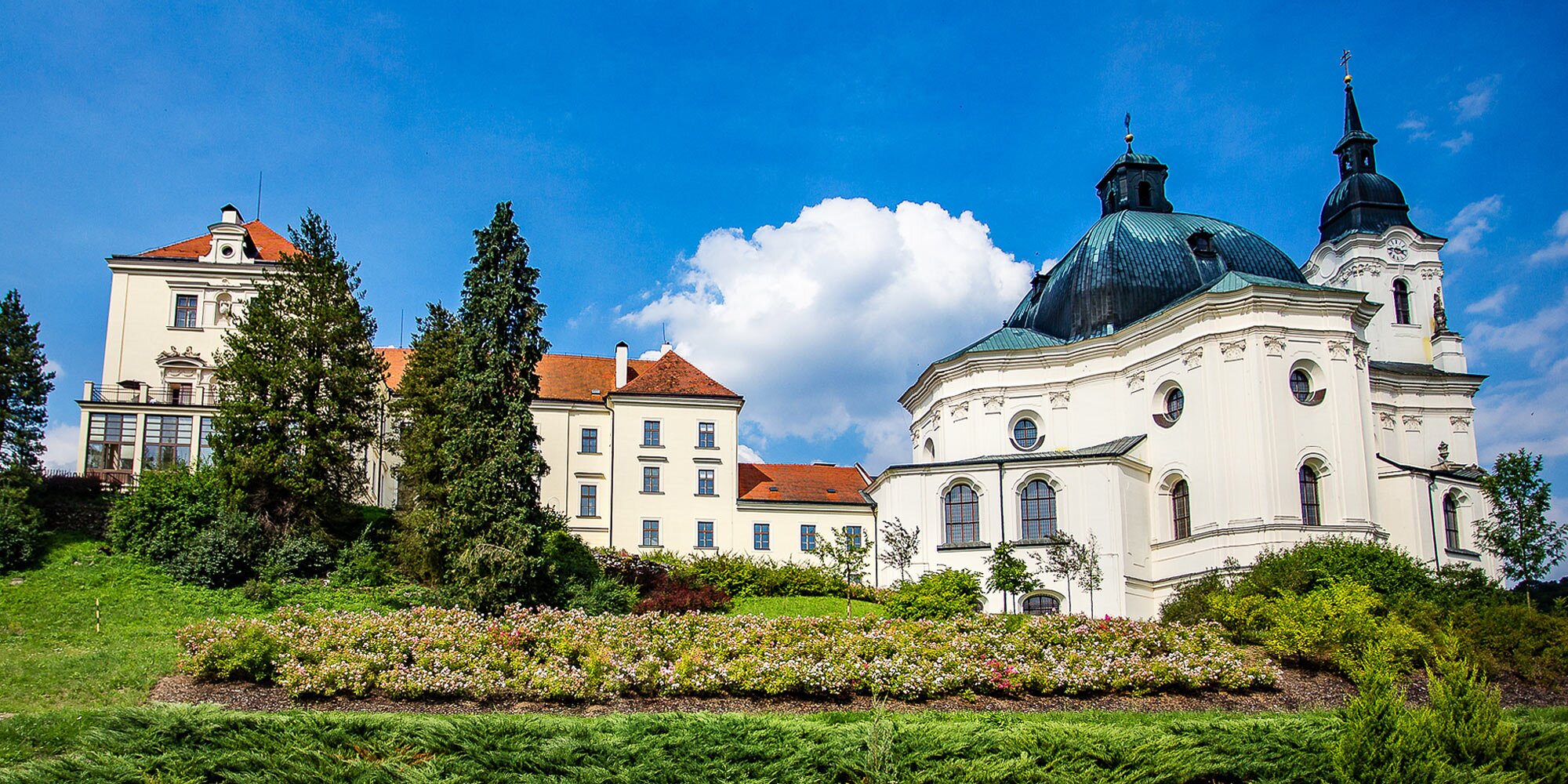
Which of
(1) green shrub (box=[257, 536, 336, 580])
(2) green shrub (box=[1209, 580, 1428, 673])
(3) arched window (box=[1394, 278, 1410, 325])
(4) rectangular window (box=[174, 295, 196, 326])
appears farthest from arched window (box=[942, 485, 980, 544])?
(4) rectangular window (box=[174, 295, 196, 326])

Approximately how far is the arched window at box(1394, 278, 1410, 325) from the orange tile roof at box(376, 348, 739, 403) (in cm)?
2936

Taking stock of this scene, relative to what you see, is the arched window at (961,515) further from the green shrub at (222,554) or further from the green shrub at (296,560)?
the green shrub at (222,554)

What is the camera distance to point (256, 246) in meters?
42.2

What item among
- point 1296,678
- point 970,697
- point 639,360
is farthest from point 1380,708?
point 639,360

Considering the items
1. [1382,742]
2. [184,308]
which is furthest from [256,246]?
[1382,742]

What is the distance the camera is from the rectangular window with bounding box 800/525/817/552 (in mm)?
43562

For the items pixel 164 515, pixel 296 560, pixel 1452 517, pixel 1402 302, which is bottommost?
pixel 296 560

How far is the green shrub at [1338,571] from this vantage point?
2878 cm

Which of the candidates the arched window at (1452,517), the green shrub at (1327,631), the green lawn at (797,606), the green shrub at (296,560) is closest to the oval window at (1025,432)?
the green lawn at (797,606)

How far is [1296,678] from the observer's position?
21594 millimetres

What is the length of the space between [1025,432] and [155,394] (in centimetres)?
3224

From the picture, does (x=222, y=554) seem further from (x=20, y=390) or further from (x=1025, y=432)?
(x=1025, y=432)

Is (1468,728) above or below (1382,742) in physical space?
above

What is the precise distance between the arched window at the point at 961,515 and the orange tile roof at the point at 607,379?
1008 centimetres
